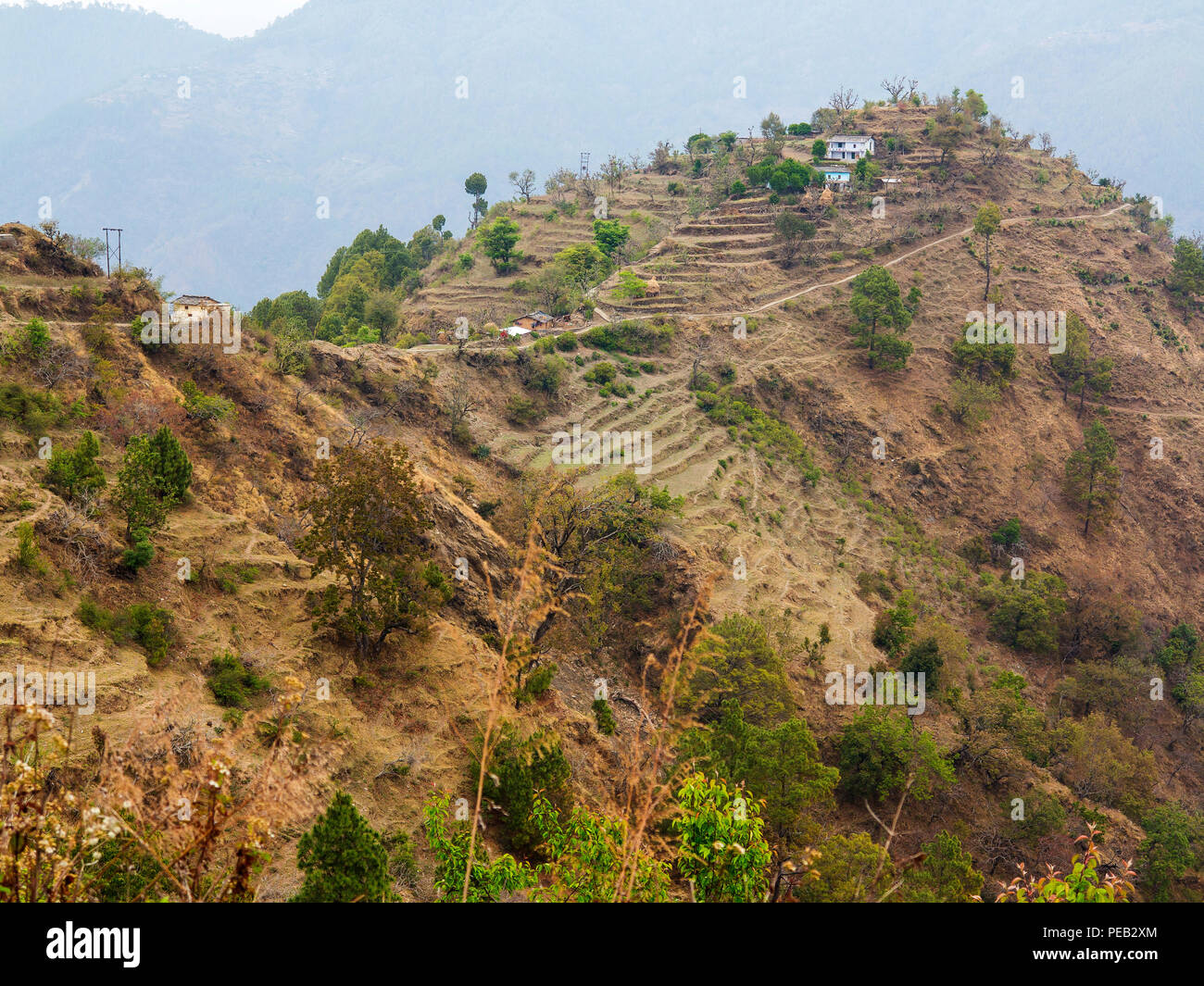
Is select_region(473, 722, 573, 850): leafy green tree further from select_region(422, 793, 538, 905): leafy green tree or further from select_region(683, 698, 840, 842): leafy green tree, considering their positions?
select_region(683, 698, 840, 842): leafy green tree

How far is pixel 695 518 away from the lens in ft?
Answer: 138

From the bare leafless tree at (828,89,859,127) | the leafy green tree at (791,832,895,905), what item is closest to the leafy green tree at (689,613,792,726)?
the leafy green tree at (791,832,895,905)

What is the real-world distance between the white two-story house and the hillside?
3012mm

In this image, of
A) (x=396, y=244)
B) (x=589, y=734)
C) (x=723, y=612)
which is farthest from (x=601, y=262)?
(x=589, y=734)

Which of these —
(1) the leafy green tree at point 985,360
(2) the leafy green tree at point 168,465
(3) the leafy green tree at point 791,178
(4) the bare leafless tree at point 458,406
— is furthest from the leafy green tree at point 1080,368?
(2) the leafy green tree at point 168,465

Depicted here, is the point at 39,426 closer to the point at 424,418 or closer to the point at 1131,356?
the point at 424,418

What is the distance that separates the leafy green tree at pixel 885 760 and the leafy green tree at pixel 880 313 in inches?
1377

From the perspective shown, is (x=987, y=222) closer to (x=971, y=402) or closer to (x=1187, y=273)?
(x=971, y=402)

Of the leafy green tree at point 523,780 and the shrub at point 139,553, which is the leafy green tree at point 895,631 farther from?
the shrub at point 139,553

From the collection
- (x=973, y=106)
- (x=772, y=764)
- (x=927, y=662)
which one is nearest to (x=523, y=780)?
(x=772, y=764)

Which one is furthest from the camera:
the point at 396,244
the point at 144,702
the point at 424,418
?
the point at 396,244

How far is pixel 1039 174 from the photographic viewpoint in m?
79.5

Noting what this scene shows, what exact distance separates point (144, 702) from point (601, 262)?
5436cm

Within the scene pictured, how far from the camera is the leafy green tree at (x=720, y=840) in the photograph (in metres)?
10.7
